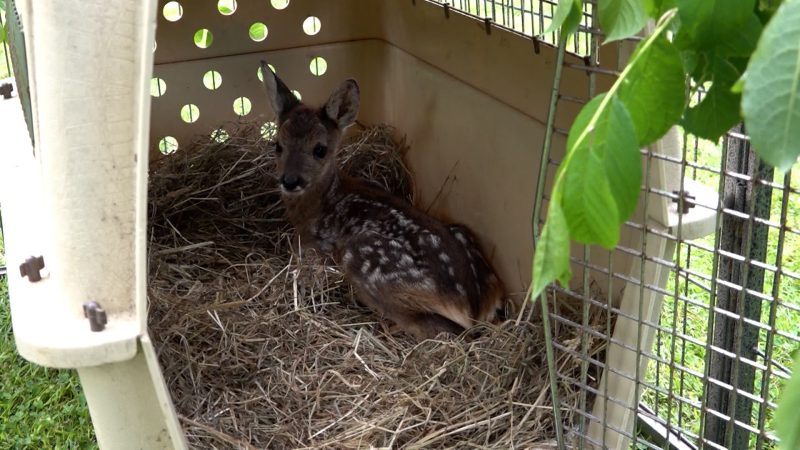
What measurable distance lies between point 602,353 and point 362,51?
6.50 ft

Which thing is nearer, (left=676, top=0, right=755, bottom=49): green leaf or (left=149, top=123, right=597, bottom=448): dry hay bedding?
(left=676, top=0, right=755, bottom=49): green leaf

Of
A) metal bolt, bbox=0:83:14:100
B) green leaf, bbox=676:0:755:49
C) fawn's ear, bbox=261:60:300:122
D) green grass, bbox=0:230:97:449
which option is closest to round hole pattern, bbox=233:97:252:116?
fawn's ear, bbox=261:60:300:122

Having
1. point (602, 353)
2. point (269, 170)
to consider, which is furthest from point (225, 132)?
point (602, 353)

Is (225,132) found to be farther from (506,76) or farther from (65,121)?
(65,121)

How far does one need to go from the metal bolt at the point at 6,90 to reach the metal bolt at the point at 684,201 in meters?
2.33

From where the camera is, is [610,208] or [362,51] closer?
[610,208]

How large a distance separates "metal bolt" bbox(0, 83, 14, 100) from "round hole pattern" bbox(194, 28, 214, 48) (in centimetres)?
77

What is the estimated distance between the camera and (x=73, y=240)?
73.0 inches

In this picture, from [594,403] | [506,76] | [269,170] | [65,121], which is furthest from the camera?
[269,170]

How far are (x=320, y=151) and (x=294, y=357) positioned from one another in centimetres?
116

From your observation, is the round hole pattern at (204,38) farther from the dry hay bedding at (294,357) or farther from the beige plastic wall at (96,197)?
the beige plastic wall at (96,197)

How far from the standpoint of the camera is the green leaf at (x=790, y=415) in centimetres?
88

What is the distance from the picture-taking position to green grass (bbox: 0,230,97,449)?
9.88 feet

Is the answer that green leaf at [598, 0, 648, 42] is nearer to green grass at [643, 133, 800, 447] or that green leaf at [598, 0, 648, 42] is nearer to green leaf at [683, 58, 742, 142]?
green leaf at [683, 58, 742, 142]
